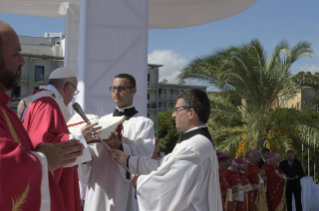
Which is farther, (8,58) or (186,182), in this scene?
(186,182)

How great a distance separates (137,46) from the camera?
6.62 m

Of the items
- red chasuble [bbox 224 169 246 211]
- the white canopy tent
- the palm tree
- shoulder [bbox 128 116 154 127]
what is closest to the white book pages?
shoulder [bbox 128 116 154 127]

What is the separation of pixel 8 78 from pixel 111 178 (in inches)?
83.1

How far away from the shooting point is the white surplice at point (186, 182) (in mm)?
3197

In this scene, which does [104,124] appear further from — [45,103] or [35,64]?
[35,64]

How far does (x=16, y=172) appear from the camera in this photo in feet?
6.03

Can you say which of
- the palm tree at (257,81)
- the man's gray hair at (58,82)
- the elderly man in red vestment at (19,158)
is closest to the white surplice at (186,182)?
the elderly man in red vestment at (19,158)

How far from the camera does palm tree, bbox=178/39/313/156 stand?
1510cm

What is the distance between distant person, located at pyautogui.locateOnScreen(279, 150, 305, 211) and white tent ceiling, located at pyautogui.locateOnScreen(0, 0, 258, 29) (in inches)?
192

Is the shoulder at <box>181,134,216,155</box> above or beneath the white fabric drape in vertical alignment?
beneath

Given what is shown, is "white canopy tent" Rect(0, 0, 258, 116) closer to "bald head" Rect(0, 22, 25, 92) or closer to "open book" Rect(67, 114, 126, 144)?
"open book" Rect(67, 114, 126, 144)

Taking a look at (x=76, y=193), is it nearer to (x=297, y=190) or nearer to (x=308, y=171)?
(x=297, y=190)

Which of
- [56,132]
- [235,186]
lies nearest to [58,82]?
[56,132]

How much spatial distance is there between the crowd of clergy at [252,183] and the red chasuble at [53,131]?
213 inches
